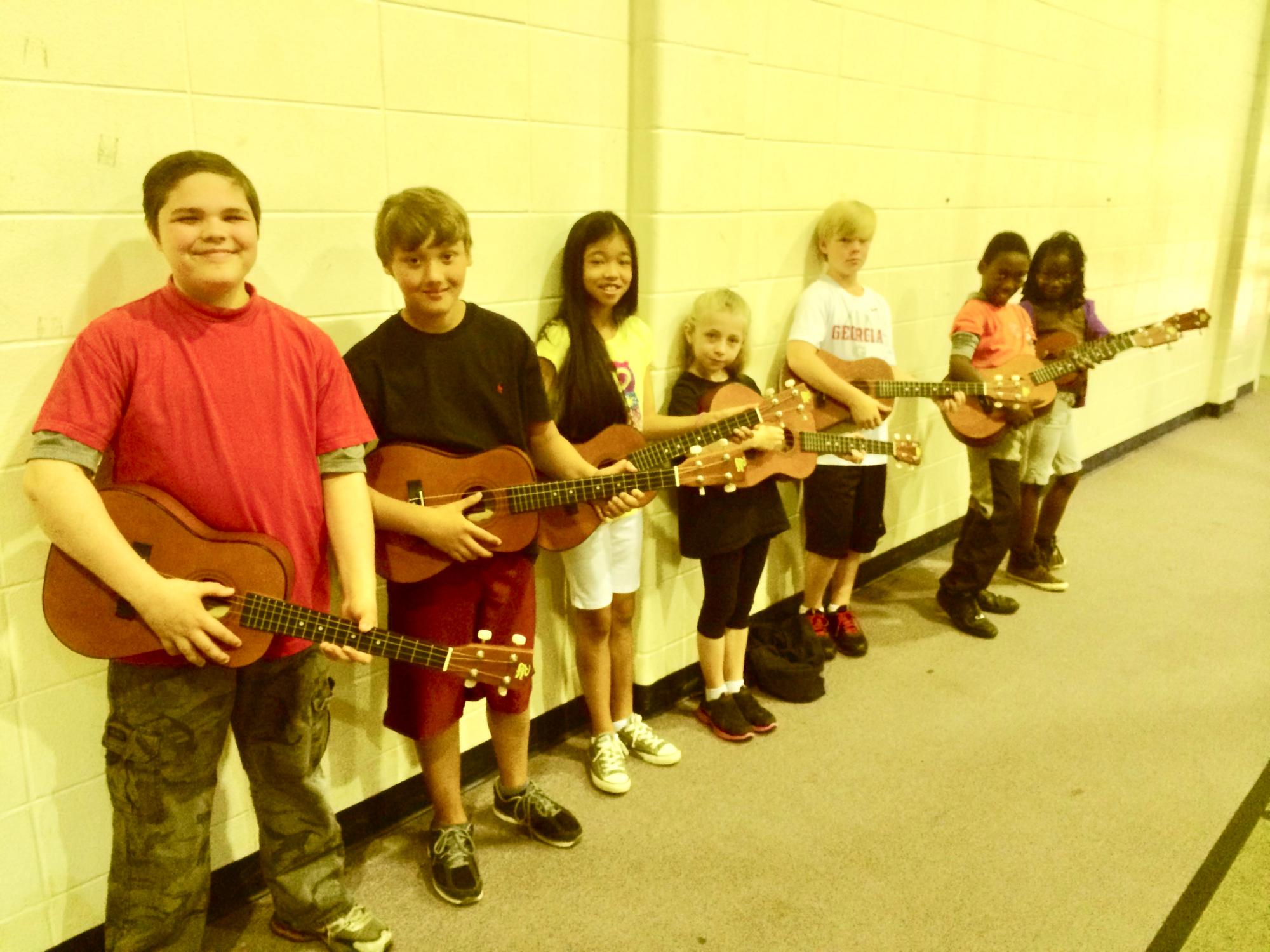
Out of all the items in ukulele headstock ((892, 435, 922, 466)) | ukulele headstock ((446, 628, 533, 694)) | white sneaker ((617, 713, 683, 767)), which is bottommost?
white sneaker ((617, 713, 683, 767))

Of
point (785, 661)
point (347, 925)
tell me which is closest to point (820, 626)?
point (785, 661)

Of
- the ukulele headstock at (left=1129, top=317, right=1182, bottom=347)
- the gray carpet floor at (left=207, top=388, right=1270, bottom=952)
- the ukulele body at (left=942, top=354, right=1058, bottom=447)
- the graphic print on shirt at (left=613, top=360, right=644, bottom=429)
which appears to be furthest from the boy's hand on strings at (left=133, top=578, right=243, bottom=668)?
the ukulele headstock at (left=1129, top=317, right=1182, bottom=347)

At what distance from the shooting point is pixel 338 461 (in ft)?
5.39

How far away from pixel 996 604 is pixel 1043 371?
3.00 feet

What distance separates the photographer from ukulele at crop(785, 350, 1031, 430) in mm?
2799

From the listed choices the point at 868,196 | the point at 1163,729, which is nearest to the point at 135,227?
the point at 868,196

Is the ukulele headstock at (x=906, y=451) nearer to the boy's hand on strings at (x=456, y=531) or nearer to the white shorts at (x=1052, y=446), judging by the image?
the white shorts at (x=1052, y=446)

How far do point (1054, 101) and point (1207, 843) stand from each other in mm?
3242

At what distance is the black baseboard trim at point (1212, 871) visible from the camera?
6.23 feet

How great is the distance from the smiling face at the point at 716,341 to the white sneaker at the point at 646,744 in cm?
101

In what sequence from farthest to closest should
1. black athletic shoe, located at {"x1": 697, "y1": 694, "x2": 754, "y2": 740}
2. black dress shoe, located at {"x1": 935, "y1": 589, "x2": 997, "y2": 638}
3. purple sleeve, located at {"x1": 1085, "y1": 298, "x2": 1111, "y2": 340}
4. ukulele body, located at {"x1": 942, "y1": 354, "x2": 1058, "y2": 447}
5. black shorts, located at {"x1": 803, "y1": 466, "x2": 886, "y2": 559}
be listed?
purple sleeve, located at {"x1": 1085, "y1": 298, "x2": 1111, "y2": 340} < black dress shoe, located at {"x1": 935, "y1": 589, "x2": 997, "y2": 638} < ukulele body, located at {"x1": 942, "y1": 354, "x2": 1058, "y2": 447} < black shorts, located at {"x1": 803, "y1": 466, "x2": 886, "y2": 559} < black athletic shoe, located at {"x1": 697, "y1": 694, "x2": 754, "y2": 740}

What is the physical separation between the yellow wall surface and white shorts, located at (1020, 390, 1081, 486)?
419 mm

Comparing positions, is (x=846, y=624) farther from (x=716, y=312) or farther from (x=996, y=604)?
(x=716, y=312)

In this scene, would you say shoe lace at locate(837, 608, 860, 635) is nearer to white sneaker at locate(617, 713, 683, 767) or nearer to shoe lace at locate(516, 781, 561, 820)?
white sneaker at locate(617, 713, 683, 767)
